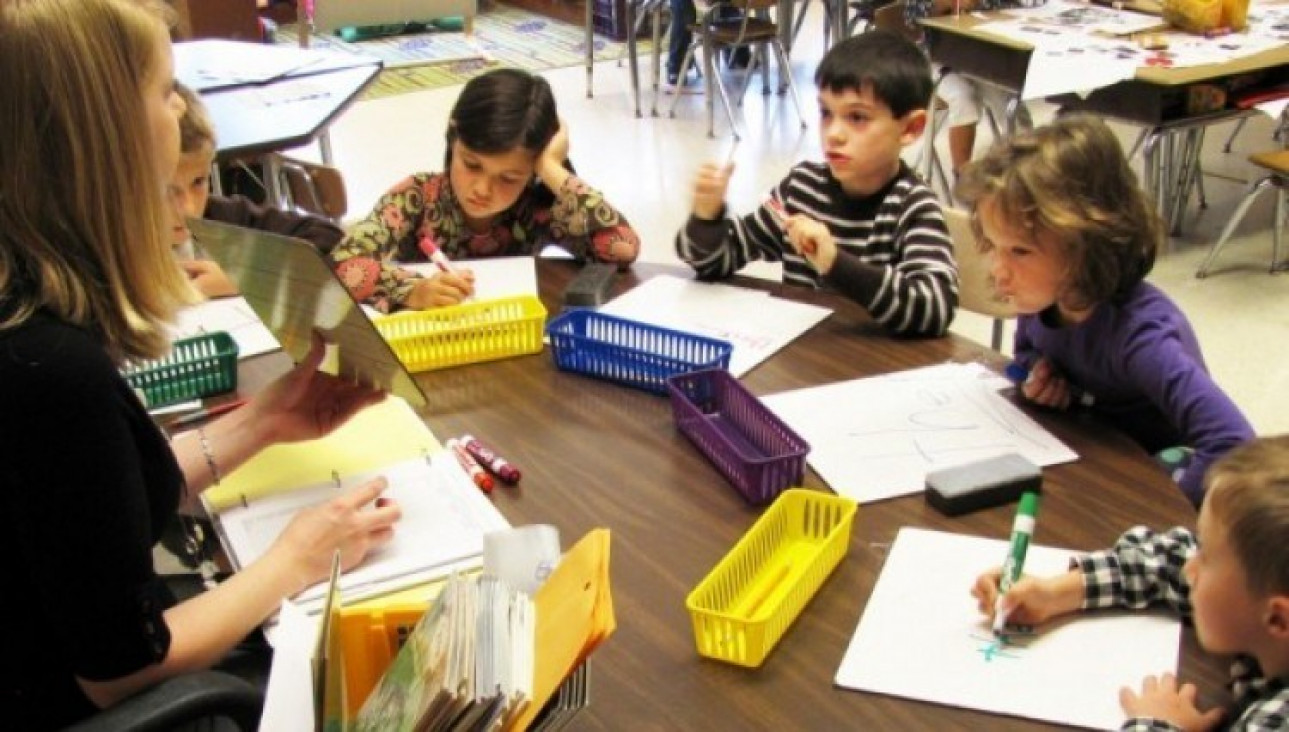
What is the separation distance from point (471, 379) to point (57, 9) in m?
0.81

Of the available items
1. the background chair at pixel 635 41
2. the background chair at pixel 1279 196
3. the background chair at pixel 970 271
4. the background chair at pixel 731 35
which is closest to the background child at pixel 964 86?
the background chair at pixel 1279 196

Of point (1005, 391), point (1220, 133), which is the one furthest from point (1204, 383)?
point (1220, 133)

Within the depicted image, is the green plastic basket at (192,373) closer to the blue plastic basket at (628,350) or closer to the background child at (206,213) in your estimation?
the background child at (206,213)

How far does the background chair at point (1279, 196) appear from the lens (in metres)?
3.83

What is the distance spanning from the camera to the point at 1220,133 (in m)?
5.53

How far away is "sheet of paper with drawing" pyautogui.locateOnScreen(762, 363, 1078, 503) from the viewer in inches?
56.6

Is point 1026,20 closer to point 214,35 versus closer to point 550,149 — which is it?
point 550,149

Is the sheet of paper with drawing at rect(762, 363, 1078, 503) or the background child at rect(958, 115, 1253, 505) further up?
the background child at rect(958, 115, 1253, 505)

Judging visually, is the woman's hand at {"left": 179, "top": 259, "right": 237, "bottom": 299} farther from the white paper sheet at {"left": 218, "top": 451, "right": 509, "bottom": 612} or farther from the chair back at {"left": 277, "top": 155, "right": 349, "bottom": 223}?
the chair back at {"left": 277, "top": 155, "right": 349, "bottom": 223}

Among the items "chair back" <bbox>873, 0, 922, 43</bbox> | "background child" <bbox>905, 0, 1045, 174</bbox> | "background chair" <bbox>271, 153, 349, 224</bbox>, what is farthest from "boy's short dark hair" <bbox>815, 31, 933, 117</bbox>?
"chair back" <bbox>873, 0, 922, 43</bbox>

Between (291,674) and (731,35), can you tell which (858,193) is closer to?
(291,674)

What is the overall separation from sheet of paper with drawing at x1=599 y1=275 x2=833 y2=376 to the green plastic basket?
22.5 inches

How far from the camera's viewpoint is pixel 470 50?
24.6 ft

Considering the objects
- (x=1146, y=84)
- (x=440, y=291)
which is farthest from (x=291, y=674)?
(x=1146, y=84)
